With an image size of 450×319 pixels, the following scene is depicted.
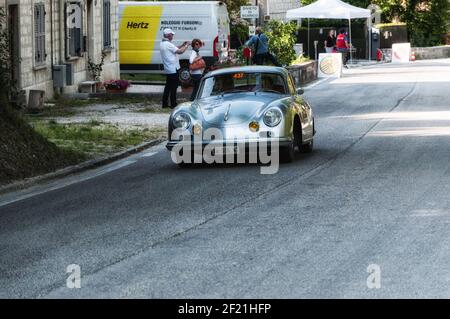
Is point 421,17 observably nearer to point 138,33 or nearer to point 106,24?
point 138,33

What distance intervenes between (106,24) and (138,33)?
2506 mm

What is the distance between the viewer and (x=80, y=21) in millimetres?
33781

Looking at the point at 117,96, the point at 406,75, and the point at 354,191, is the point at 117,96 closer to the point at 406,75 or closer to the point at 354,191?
the point at 406,75

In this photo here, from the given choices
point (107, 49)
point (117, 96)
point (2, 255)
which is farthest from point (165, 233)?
point (107, 49)

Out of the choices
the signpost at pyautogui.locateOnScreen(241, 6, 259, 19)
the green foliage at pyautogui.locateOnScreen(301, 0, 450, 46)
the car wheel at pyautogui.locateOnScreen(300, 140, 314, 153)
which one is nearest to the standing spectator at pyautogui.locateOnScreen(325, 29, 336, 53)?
the signpost at pyautogui.locateOnScreen(241, 6, 259, 19)

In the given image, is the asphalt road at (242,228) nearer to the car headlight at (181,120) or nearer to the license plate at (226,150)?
the license plate at (226,150)

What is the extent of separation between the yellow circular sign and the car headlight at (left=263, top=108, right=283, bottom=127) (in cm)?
2856

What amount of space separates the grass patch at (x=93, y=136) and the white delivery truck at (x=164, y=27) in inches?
548

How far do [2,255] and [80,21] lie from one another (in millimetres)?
24196

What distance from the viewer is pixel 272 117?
54.2 ft

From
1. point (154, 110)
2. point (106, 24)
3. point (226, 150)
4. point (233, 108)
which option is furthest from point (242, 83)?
point (106, 24)

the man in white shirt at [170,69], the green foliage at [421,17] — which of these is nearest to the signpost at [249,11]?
the man in white shirt at [170,69]

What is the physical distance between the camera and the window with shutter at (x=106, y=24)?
3697 cm
